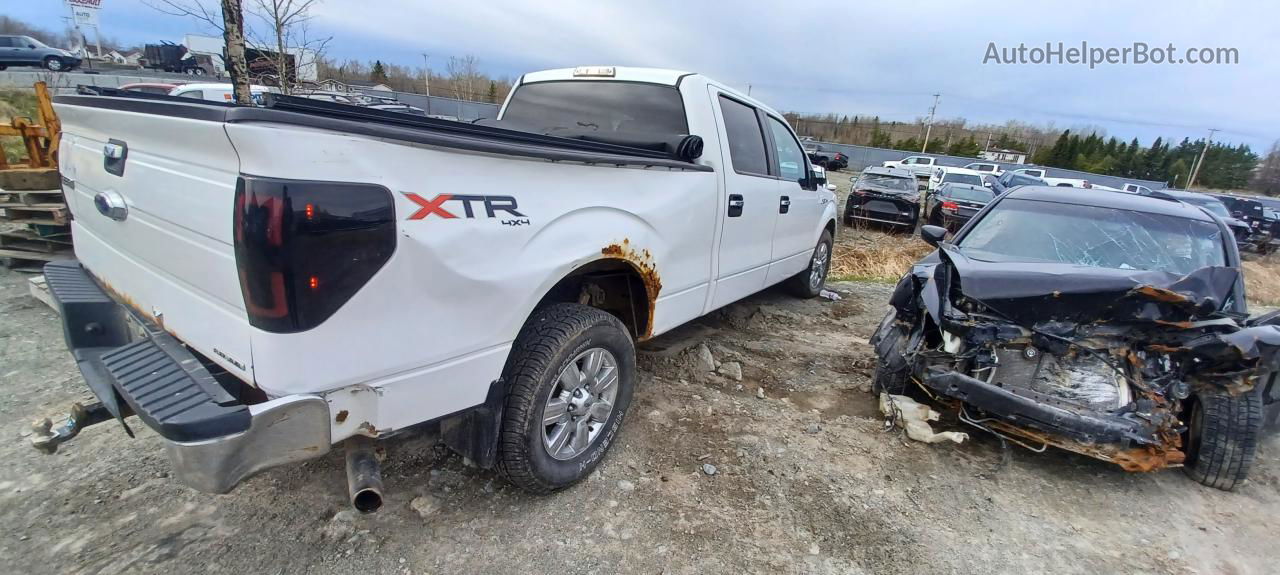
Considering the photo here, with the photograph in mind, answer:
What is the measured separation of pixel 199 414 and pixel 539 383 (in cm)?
112

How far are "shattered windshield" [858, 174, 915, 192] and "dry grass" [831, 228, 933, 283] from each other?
1.25 metres

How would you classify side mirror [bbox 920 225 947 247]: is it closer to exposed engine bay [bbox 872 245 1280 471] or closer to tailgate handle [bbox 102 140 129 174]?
exposed engine bay [bbox 872 245 1280 471]

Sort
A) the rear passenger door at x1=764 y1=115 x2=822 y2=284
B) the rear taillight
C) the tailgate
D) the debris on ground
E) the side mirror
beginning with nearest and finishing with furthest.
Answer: the rear taillight
the tailgate
the debris on ground
the rear passenger door at x1=764 y1=115 x2=822 y2=284
the side mirror

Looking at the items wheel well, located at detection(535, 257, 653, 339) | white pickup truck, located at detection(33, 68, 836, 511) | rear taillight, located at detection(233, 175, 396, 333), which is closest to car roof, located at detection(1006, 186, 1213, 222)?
white pickup truck, located at detection(33, 68, 836, 511)

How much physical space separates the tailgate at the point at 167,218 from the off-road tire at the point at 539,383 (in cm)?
95

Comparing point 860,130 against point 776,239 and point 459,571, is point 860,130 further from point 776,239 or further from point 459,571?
point 459,571

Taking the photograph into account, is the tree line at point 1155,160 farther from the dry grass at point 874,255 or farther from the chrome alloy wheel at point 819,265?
the chrome alloy wheel at point 819,265

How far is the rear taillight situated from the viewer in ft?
4.97

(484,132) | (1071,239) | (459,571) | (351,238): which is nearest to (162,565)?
(459,571)

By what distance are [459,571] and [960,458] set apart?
2.74 meters

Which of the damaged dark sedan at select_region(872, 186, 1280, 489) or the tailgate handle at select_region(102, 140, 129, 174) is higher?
the tailgate handle at select_region(102, 140, 129, 174)

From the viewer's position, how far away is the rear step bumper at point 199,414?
1555 millimetres

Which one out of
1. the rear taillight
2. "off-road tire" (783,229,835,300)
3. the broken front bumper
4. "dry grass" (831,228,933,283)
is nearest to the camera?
the rear taillight

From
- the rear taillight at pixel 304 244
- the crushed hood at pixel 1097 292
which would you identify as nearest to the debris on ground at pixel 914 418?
the crushed hood at pixel 1097 292
